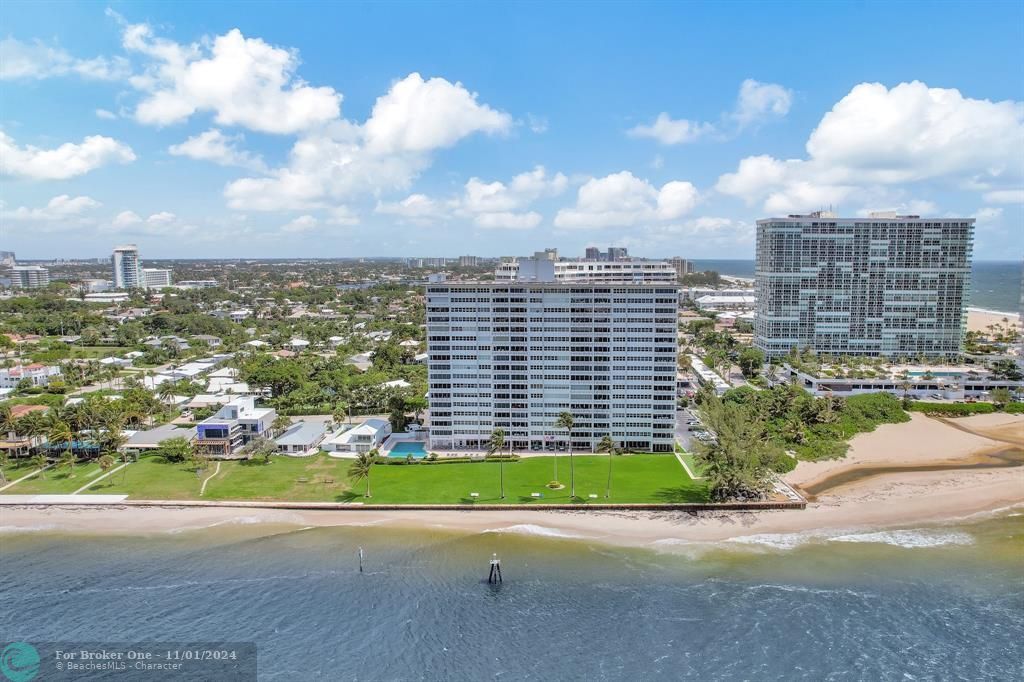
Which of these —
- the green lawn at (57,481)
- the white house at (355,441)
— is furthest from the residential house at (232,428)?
the green lawn at (57,481)

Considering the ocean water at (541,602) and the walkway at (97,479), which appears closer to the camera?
the ocean water at (541,602)

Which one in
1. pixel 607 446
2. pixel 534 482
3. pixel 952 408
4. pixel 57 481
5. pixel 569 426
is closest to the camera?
pixel 534 482

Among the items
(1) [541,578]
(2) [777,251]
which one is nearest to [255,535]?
(1) [541,578]

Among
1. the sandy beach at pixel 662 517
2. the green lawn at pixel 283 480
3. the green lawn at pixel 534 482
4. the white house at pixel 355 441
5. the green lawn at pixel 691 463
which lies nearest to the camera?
the sandy beach at pixel 662 517

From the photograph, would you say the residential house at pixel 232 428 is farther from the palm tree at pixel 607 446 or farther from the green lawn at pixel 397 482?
the palm tree at pixel 607 446

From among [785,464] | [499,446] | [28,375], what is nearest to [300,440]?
[499,446]

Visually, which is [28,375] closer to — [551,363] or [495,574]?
[551,363]
